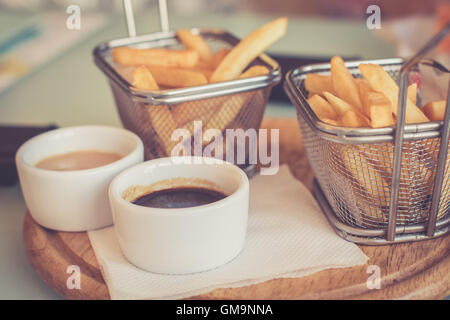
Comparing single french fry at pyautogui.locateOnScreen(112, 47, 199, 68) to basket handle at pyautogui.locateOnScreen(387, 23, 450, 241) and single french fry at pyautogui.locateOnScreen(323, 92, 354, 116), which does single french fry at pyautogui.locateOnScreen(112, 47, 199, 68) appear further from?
basket handle at pyautogui.locateOnScreen(387, 23, 450, 241)

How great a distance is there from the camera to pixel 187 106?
37.7 inches

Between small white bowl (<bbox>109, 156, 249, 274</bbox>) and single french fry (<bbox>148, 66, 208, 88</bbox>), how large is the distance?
201 millimetres

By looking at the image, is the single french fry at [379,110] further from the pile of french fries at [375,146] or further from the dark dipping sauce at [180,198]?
the dark dipping sauce at [180,198]

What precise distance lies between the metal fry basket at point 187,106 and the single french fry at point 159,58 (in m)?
0.04

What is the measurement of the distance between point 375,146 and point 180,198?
31 centimetres

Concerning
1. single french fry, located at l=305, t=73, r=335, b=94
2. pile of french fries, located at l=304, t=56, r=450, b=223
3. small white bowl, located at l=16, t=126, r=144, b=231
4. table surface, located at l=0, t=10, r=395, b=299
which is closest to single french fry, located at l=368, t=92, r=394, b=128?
pile of french fries, located at l=304, t=56, r=450, b=223

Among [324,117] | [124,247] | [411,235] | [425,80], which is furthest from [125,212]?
[425,80]

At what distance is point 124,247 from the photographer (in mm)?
825

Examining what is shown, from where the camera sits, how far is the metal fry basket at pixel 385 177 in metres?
0.77

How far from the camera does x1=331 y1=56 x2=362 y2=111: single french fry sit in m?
0.86

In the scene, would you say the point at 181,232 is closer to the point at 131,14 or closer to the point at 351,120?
the point at 351,120

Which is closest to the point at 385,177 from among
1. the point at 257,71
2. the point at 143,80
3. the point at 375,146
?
the point at 375,146

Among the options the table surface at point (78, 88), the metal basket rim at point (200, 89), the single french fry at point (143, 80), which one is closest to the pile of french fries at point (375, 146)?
the metal basket rim at point (200, 89)
